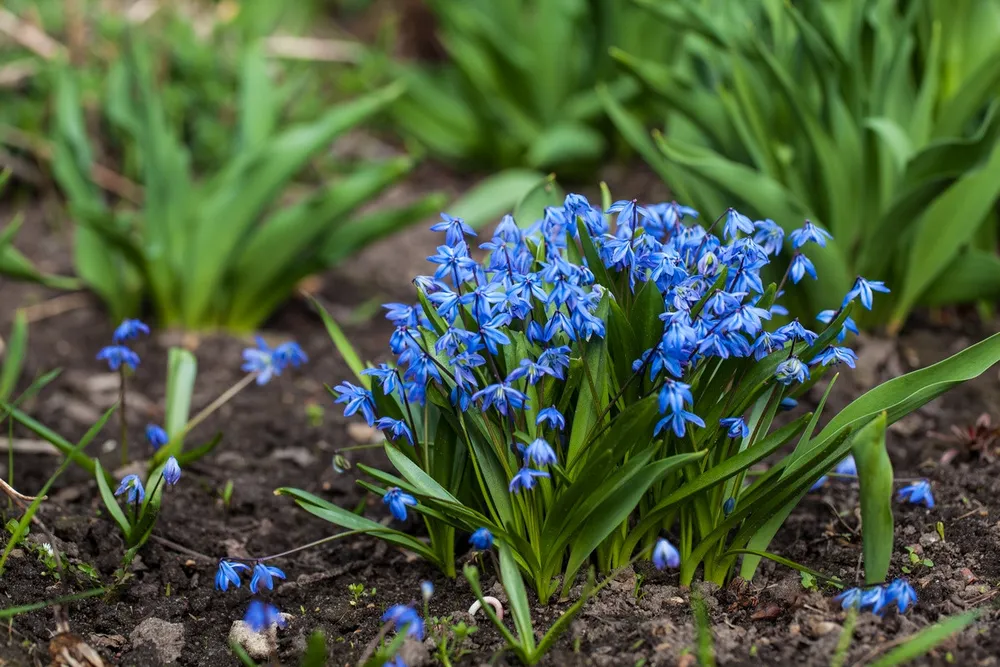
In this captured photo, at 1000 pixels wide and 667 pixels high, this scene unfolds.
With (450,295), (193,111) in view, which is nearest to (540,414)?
(450,295)

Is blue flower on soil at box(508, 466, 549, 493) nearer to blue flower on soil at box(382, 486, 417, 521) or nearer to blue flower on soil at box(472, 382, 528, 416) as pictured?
blue flower on soil at box(472, 382, 528, 416)

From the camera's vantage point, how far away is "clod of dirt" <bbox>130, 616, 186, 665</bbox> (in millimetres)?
2133

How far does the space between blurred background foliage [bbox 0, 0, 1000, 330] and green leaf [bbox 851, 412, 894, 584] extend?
1.05 meters

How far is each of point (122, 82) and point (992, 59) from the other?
299 centimetres

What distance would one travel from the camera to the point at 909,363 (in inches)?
124

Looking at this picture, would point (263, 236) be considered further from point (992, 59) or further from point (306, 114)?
point (992, 59)

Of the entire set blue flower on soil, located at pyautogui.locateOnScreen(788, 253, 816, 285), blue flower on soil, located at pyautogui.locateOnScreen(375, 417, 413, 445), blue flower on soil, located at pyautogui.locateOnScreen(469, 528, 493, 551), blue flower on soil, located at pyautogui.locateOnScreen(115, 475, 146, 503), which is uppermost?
blue flower on soil, located at pyautogui.locateOnScreen(788, 253, 816, 285)

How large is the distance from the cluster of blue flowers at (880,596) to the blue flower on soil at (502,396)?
71 cm

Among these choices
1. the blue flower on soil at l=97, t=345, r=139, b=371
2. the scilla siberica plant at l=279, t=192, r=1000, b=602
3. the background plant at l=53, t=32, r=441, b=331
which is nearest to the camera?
the scilla siberica plant at l=279, t=192, r=1000, b=602

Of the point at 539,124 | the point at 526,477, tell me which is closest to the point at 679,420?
the point at 526,477

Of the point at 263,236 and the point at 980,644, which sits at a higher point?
the point at 263,236

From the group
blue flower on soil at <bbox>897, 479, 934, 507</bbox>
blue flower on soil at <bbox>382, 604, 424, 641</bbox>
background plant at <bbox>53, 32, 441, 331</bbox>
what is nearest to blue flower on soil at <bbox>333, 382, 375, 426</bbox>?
blue flower on soil at <bbox>382, 604, 424, 641</bbox>

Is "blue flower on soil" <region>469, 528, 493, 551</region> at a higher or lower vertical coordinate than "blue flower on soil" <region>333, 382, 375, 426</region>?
lower

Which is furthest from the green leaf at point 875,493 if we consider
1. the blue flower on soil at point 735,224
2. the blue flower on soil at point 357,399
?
the blue flower on soil at point 357,399
